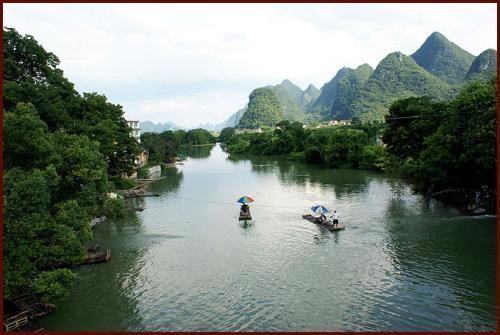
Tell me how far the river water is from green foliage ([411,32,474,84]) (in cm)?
14423

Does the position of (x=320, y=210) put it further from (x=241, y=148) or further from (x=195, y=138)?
(x=195, y=138)

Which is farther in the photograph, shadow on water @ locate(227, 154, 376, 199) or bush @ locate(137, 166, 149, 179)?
bush @ locate(137, 166, 149, 179)

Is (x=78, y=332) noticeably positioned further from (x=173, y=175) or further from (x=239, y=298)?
(x=173, y=175)

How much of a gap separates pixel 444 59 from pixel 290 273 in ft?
566

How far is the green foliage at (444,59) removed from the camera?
15675 cm

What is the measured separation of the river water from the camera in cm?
1457

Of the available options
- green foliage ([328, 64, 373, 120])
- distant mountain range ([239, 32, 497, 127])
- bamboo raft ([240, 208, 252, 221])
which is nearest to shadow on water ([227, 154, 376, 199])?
bamboo raft ([240, 208, 252, 221])

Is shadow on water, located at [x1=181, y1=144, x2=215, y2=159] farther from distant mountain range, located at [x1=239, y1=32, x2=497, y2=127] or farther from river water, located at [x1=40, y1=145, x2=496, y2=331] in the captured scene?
river water, located at [x1=40, y1=145, x2=496, y2=331]

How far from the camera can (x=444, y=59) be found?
164 m

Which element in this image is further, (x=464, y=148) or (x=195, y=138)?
(x=195, y=138)

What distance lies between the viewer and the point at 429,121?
122 feet

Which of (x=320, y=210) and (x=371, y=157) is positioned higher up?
(x=371, y=157)

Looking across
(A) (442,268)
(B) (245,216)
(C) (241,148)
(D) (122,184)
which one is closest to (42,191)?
(A) (442,268)

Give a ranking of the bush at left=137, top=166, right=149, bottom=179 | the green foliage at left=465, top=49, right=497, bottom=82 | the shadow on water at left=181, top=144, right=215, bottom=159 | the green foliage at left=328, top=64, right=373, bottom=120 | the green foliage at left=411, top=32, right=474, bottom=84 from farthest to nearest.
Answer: the green foliage at left=328, top=64, right=373, bottom=120 → the green foliage at left=411, top=32, right=474, bottom=84 → the green foliage at left=465, top=49, right=497, bottom=82 → the shadow on water at left=181, top=144, right=215, bottom=159 → the bush at left=137, top=166, right=149, bottom=179
